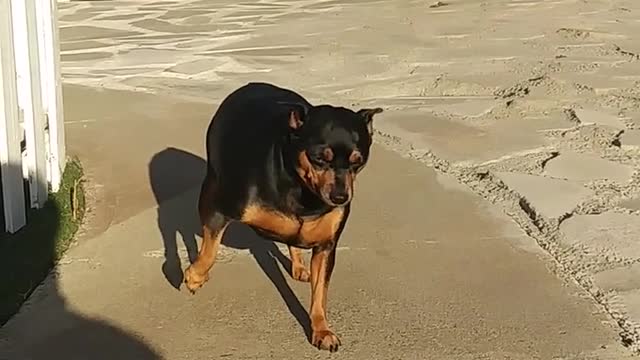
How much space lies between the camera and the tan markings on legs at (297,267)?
16.9 feet

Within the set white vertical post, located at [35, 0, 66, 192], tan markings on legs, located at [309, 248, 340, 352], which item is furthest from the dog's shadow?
white vertical post, located at [35, 0, 66, 192]

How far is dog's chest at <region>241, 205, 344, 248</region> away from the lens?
434 cm

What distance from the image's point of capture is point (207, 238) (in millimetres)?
4676

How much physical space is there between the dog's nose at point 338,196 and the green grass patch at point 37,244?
4.91 feet

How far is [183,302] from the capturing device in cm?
482

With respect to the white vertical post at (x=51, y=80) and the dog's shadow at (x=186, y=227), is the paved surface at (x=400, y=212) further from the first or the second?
the white vertical post at (x=51, y=80)

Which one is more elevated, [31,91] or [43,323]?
[31,91]

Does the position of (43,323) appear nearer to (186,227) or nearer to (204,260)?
(204,260)

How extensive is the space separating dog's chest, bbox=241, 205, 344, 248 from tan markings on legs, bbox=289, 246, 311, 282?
698 mm

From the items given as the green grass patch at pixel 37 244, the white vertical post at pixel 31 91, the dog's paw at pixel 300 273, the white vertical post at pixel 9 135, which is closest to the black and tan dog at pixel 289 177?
the dog's paw at pixel 300 273

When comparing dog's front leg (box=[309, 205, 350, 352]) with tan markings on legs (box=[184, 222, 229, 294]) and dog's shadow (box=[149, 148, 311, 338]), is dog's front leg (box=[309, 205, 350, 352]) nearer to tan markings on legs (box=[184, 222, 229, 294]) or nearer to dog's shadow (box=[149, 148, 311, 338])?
dog's shadow (box=[149, 148, 311, 338])

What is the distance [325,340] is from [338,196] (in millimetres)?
679

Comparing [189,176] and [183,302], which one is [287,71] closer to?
[189,176]

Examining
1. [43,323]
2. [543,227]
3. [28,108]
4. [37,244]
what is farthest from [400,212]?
[43,323]
